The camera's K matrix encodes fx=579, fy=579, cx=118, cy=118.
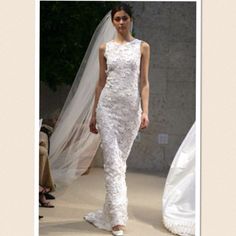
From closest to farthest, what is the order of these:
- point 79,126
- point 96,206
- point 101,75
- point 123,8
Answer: point 123,8 → point 101,75 → point 96,206 → point 79,126

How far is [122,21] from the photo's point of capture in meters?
2.74

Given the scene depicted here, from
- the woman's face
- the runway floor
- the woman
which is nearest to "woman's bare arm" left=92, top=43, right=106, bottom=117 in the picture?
the woman

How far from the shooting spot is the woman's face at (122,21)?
A: 2.73 metres

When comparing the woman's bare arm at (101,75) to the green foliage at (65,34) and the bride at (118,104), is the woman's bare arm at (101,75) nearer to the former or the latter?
the bride at (118,104)

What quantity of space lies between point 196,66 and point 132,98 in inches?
16.4

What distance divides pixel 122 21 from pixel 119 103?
0.39m

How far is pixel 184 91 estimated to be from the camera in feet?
9.88

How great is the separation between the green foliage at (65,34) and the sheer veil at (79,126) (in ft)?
0.15

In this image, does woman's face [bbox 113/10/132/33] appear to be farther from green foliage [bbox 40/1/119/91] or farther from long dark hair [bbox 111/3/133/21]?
green foliage [bbox 40/1/119/91]

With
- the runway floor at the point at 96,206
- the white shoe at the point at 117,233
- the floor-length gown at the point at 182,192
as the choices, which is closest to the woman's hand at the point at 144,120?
the floor-length gown at the point at 182,192

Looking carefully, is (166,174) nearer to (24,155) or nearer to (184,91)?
(184,91)

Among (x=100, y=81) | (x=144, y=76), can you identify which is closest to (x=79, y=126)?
(x=100, y=81)

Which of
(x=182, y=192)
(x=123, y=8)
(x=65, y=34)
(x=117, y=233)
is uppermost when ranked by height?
(x=123, y=8)

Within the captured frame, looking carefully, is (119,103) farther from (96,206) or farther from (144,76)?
(96,206)
